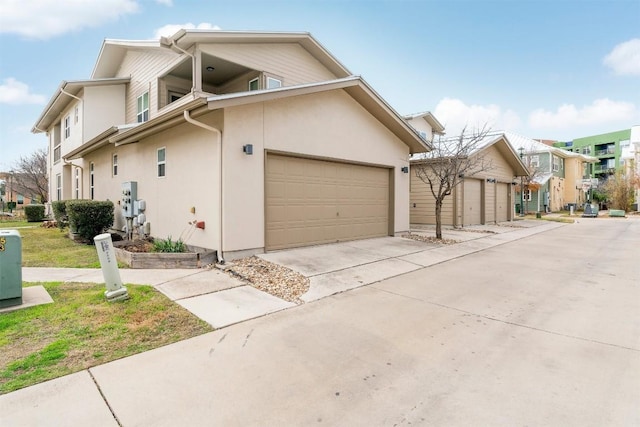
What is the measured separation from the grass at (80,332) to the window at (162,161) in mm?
4937

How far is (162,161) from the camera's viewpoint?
376 inches

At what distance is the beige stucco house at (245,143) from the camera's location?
7.54 metres

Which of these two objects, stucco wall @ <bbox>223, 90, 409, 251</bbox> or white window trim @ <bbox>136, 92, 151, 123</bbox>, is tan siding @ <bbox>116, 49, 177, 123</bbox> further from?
stucco wall @ <bbox>223, 90, 409, 251</bbox>

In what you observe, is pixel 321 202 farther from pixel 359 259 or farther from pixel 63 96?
pixel 63 96

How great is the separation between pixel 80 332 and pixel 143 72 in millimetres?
13329

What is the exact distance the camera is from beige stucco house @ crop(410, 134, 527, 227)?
16.1 m

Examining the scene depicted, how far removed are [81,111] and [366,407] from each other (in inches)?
731

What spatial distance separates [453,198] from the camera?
52.3 feet

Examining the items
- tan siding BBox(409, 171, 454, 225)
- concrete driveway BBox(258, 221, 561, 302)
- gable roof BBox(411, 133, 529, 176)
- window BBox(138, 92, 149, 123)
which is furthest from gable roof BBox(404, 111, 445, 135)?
window BBox(138, 92, 149, 123)

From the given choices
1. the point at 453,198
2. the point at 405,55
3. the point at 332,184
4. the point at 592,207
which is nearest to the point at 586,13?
the point at 405,55

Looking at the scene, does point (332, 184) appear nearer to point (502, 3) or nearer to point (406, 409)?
point (406, 409)

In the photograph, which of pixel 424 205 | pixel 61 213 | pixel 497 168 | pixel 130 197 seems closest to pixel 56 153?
pixel 61 213

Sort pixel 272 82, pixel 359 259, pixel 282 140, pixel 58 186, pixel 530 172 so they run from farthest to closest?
1. pixel 530 172
2. pixel 58 186
3. pixel 272 82
4. pixel 282 140
5. pixel 359 259

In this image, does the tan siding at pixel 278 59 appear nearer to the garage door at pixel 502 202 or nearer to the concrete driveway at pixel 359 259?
the concrete driveway at pixel 359 259
